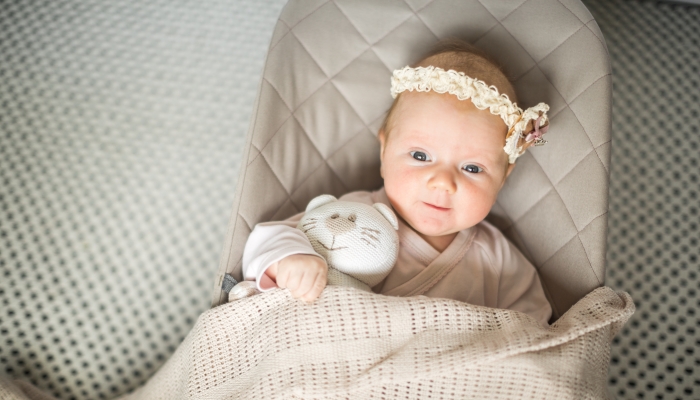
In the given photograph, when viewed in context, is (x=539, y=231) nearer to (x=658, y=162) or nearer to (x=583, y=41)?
(x=583, y=41)

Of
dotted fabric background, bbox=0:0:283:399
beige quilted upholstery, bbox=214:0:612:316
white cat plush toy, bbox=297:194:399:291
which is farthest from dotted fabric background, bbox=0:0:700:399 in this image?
white cat plush toy, bbox=297:194:399:291

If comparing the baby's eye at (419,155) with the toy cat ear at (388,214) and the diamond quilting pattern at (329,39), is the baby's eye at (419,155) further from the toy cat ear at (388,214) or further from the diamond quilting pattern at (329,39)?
the diamond quilting pattern at (329,39)

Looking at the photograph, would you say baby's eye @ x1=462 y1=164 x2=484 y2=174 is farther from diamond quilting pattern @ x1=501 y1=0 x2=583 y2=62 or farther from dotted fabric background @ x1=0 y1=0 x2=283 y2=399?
dotted fabric background @ x1=0 y1=0 x2=283 y2=399

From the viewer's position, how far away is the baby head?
82cm

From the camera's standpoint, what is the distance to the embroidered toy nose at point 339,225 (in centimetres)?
78

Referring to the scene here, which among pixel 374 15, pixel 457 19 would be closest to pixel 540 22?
pixel 457 19

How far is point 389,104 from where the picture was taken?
3.23ft

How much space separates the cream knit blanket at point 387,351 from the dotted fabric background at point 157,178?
44 cm

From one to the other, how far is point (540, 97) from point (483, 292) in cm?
37

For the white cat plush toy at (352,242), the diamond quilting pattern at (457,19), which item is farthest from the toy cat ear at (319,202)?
the diamond quilting pattern at (457,19)

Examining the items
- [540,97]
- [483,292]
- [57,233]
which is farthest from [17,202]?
[540,97]

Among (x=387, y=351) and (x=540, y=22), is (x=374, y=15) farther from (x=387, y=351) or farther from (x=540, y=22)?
(x=387, y=351)

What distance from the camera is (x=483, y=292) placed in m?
0.91

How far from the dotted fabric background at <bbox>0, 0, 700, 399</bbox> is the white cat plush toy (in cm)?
47
